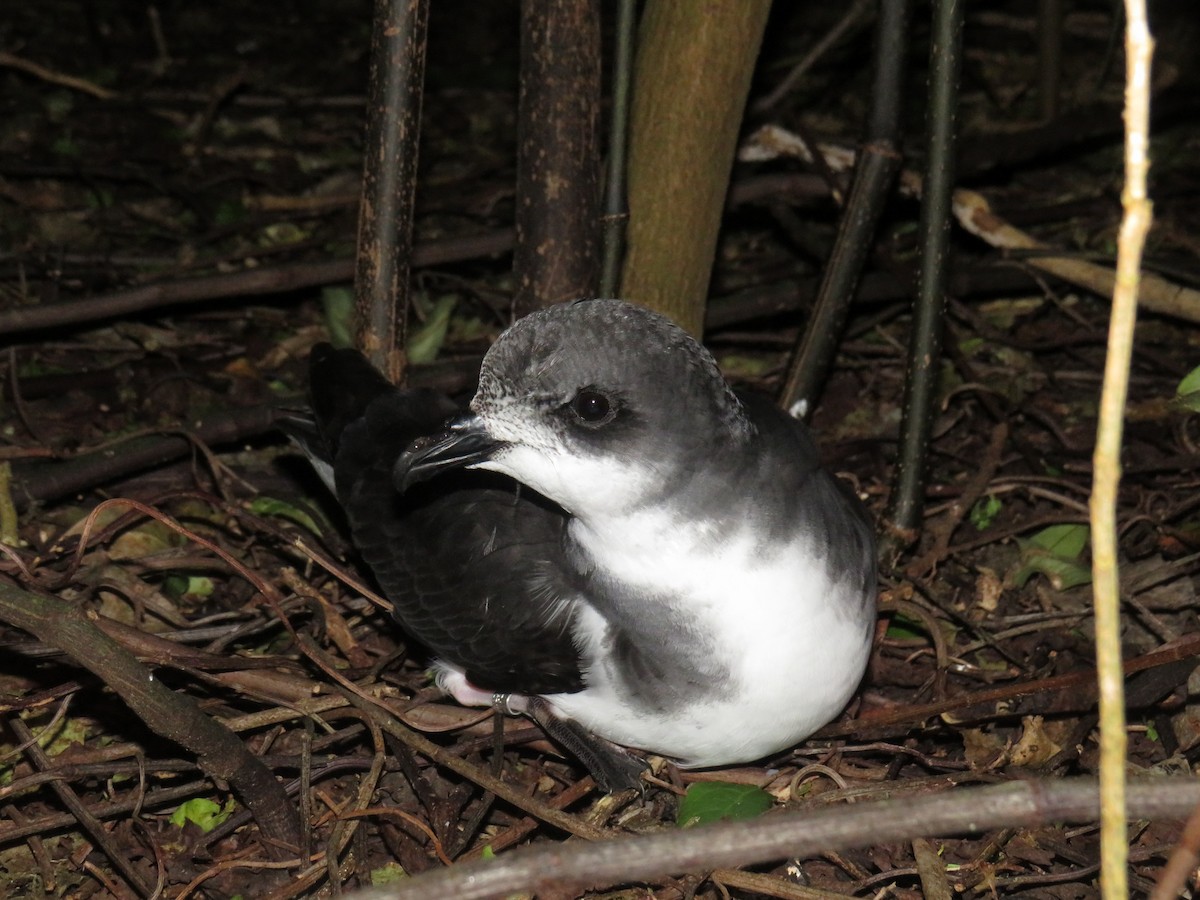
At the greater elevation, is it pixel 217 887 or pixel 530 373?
pixel 530 373

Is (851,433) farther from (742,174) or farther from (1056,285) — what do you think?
(742,174)

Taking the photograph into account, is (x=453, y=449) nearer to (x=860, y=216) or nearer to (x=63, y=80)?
(x=860, y=216)

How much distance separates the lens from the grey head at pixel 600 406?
298cm

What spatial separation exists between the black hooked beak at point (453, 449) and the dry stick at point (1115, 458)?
1.74 meters

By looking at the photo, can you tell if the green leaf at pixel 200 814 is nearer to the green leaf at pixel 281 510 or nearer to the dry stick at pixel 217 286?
the green leaf at pixel 281 510

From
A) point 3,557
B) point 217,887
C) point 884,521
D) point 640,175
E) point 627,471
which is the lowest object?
point 217,887

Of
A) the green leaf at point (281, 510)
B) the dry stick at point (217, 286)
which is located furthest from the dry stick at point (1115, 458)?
the dry stick at point (217, 286)

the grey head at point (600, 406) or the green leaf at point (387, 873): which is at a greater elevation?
the grey head at point (600, 406)

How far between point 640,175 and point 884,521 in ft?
4.27

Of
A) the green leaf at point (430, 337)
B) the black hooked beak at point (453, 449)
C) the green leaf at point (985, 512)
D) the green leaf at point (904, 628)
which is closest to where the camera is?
the black hooked beak at point (453, 449)

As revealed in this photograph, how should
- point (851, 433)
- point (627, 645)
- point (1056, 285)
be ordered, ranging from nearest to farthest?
point (627, 645)
point (851, 433)
point (1056, 285)

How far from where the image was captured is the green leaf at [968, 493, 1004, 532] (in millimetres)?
4398

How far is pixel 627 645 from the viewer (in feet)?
10.9

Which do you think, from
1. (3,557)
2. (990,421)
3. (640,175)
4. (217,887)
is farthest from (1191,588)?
(3,557)
